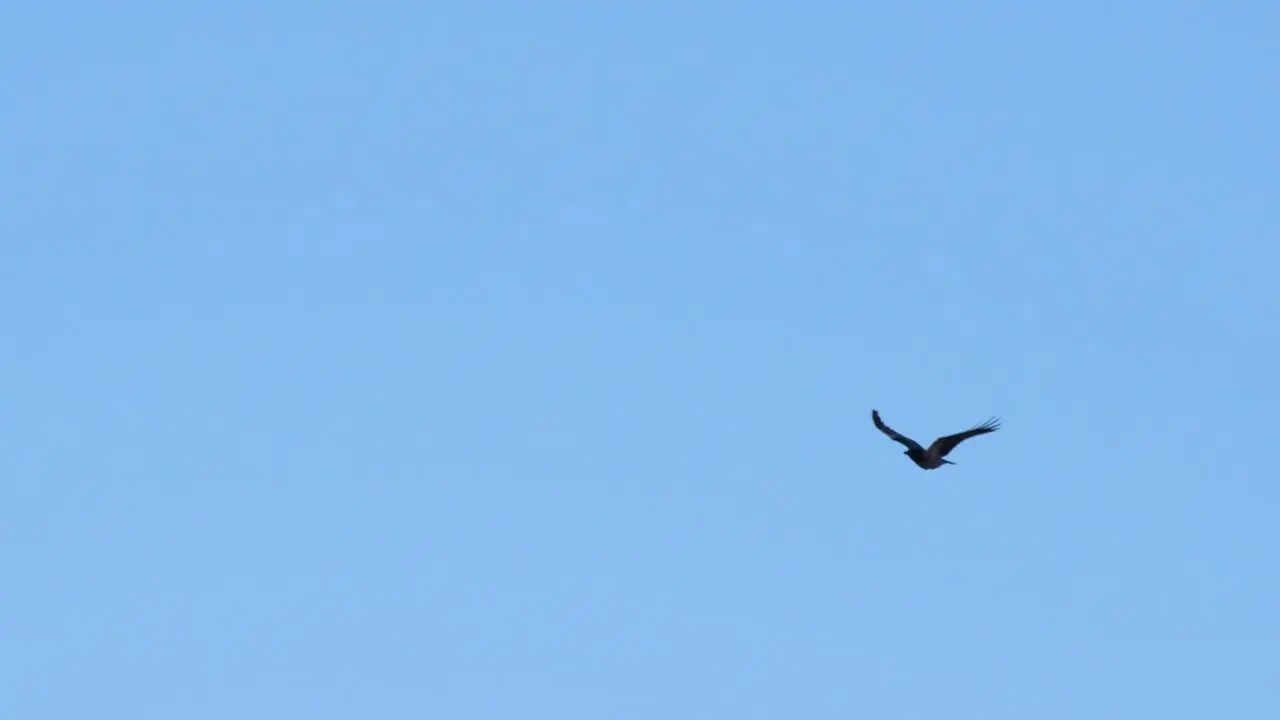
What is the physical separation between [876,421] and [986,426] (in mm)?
9186

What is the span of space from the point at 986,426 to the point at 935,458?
5.99 metres

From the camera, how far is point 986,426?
10206 centimetres

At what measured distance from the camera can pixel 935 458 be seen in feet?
354

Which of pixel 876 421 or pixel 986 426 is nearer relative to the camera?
pixel 986 426

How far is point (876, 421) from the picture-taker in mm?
110750

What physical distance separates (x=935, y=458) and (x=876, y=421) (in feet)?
12.1
